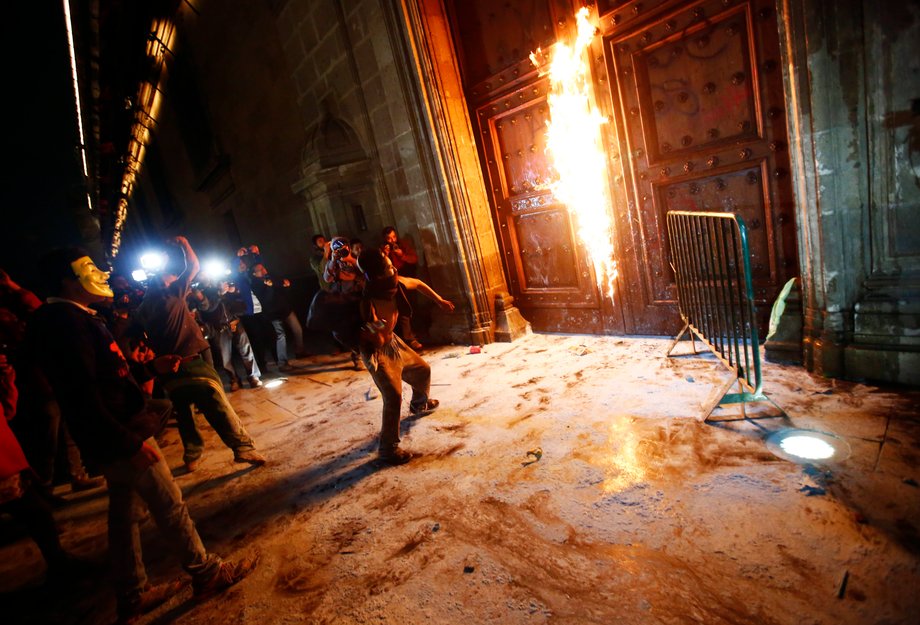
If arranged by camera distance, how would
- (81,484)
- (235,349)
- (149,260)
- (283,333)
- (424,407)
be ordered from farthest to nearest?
(149,260), (283,333), (235,349), (81,484), (424,407)

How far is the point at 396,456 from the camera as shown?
3.38 metres

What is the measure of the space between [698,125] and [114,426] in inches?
189

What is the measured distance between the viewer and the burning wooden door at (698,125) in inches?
139

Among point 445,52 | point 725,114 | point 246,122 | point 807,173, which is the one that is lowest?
point 807,173

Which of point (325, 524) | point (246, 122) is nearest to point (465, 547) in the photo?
point (325, 524)

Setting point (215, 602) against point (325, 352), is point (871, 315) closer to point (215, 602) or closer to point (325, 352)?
point (215, 602)

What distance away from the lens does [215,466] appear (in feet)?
13.6

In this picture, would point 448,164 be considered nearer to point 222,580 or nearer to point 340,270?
point 340,270

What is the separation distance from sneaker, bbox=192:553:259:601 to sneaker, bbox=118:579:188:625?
180 millimetres

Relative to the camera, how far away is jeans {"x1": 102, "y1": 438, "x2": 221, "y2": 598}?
7.61 feet

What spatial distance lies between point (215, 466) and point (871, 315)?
5.44 metres

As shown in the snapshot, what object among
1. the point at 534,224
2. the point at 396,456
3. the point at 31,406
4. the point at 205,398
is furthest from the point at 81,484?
the point at 534,224

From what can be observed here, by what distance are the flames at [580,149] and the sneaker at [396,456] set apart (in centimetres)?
312

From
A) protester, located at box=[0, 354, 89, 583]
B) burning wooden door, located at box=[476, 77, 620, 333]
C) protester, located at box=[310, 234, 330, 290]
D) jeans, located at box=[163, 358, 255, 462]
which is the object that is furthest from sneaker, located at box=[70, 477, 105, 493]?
burning wooden door, located at box=[476, 77, 620, 333]
